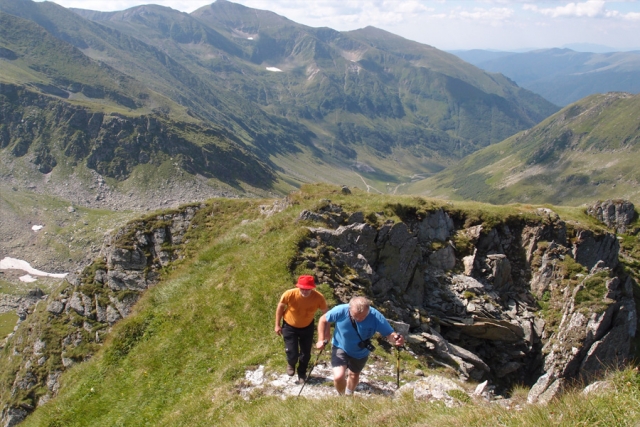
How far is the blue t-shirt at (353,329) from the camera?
41.1 feet

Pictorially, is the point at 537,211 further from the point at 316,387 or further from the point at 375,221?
the point at 316,387

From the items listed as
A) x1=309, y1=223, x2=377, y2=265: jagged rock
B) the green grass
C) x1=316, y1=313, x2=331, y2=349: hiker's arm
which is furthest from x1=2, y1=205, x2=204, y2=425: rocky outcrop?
the green grass

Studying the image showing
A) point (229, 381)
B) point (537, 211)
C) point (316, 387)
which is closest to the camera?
point (316, 387)

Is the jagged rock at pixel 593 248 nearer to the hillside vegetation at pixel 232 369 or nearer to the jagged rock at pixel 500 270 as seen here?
the jagged rock at pixel 500 270

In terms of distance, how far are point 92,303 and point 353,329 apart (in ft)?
116

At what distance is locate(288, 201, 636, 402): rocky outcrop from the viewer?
2507cm

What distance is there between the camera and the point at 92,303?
129 ft

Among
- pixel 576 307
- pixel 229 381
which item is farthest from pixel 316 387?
pixel 576 307

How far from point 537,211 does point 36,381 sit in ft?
157

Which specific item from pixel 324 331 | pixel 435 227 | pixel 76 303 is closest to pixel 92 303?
pixel 76 303

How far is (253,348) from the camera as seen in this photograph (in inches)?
726

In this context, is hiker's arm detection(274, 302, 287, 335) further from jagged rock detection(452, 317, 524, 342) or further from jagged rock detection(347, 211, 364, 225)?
jagged rock detection(347, 211, 364, 225)

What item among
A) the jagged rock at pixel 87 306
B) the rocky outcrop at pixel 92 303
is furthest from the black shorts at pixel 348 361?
the jagged rock at pixel 87 306

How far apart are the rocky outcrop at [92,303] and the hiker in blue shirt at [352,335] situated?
28.9 metres
